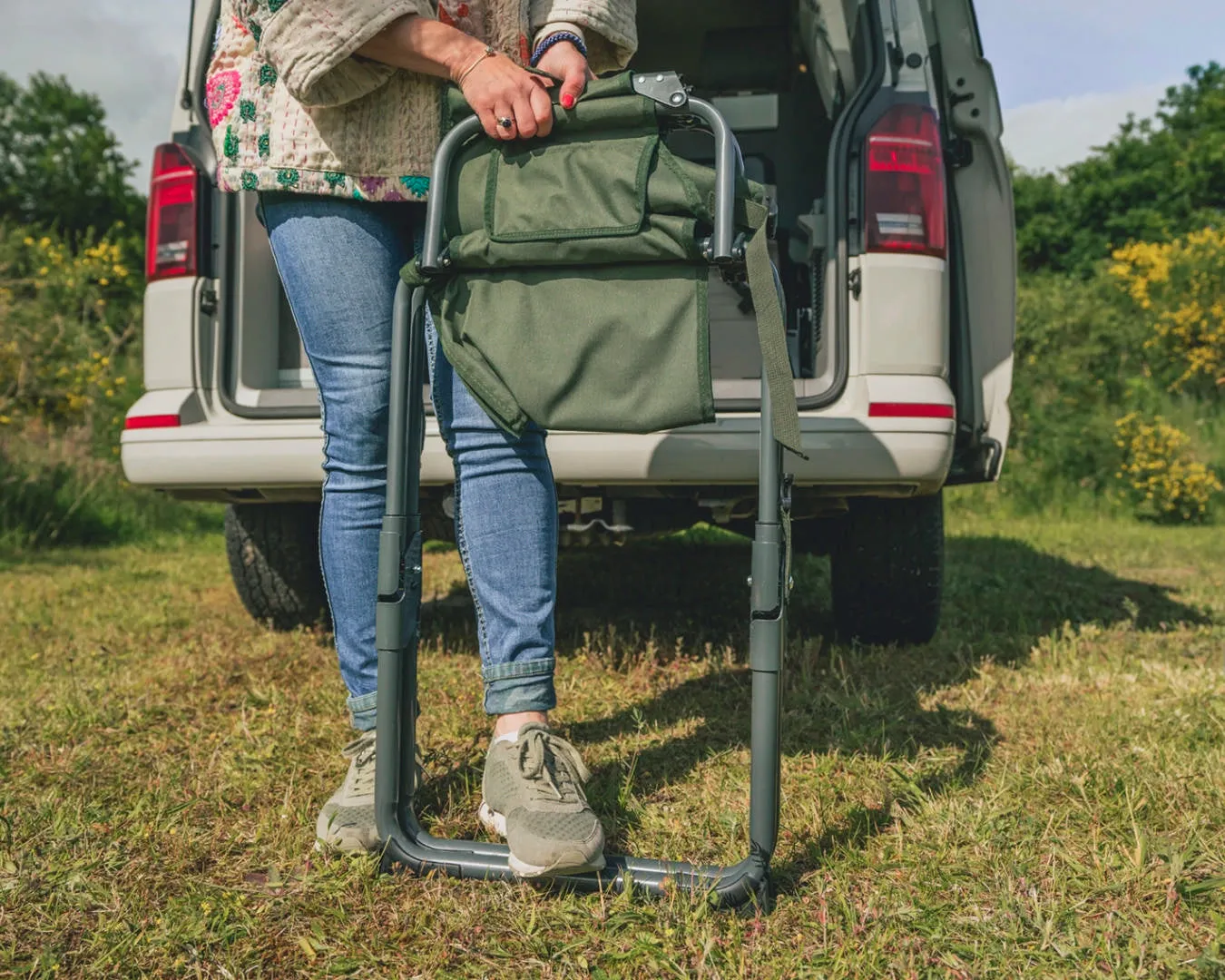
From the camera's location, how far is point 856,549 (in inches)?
112

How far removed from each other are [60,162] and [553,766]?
3191 cm

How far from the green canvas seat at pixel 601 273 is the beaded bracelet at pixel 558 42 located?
0.21 meters

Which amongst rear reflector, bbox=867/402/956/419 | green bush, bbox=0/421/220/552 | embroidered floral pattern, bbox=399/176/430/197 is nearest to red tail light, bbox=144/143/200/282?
embroidered floral pattern, bbox=399/176/430/197

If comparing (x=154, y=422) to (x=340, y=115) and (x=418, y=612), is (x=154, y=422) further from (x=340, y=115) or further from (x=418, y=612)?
(x=418, y=612)

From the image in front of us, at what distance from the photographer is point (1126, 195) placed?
23.9 m

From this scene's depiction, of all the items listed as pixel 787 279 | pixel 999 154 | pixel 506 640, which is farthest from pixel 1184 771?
pixel 787 279

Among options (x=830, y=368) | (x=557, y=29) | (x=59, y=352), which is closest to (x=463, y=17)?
(x=557, y=29)

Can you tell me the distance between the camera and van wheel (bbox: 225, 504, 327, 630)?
303cm

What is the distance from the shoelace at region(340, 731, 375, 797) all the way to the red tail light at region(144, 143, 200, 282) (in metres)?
1.36

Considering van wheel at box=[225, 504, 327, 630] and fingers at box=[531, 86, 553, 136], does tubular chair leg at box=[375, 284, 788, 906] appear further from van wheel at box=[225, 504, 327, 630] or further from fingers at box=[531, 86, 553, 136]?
van wheel at box=[225, 504, 327, 630]

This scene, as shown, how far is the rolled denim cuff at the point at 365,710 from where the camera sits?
172 centimetres

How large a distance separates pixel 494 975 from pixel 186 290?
1.84m

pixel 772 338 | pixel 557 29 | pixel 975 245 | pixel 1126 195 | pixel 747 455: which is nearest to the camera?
pixel 772 338

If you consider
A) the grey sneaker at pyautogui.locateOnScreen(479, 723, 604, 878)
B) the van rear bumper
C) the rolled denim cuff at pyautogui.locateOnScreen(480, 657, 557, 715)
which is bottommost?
the grey sneaker at pyautogui.locateOnScreen(479, 723, 604, 878)
